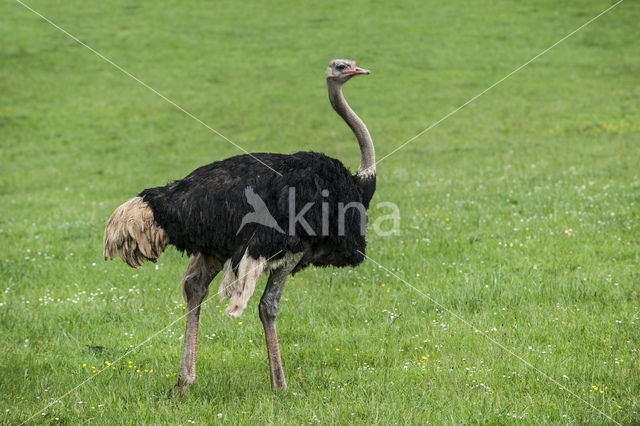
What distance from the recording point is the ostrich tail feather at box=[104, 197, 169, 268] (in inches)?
225

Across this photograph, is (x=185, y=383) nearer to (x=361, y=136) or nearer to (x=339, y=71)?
(x=361, y=136)

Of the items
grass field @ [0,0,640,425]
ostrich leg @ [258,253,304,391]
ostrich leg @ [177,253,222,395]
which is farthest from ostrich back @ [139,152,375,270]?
grass field @ [0,0,640,425]

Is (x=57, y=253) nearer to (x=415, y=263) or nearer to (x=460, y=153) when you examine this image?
(x=415, y=263)

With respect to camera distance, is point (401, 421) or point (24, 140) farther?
point (24, 140)

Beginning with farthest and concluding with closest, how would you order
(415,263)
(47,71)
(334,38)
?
1. (334,38)
2. (47,71)
3. (415,263)

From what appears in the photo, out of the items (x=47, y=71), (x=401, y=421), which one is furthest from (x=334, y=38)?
(x=401, y=421)

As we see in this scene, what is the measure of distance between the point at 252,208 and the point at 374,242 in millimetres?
4970

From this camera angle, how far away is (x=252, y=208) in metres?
5.75

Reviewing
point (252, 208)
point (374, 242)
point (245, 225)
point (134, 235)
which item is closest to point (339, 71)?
point (252, 208)

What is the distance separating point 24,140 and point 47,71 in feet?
26.7

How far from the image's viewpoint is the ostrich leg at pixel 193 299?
5986 mm

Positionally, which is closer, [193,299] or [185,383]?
[185,383]

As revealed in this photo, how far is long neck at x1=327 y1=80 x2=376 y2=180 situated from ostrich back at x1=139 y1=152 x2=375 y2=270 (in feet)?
1.31

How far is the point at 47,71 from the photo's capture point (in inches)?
1155
